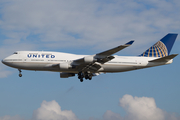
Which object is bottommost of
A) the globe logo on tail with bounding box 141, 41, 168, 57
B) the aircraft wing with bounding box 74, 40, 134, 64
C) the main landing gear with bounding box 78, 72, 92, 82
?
the main landing gear with bounding box 78, 72, 92, 82

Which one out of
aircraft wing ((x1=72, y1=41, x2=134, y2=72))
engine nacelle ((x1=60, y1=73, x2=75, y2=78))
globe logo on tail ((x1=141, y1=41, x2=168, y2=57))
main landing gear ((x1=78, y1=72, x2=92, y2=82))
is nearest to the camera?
aircraft wing ((x1=72, y1=41, x2=134, y2=72))

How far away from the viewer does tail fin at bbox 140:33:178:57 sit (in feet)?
154

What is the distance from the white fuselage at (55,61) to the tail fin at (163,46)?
11.4 feet

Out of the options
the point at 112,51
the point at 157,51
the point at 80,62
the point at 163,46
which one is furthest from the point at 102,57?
the point at 163,46

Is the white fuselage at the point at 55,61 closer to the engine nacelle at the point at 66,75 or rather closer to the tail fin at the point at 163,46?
the tail fin at the point at 163,46

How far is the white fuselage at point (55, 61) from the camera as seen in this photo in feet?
135

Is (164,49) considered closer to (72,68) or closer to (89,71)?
(89,71)

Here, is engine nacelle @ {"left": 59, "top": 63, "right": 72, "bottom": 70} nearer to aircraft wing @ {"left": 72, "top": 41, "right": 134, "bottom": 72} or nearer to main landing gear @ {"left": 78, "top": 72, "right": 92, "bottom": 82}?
aircraft wing @ {"left": 72, "top": 41, "right": 134, "bottom": 72}

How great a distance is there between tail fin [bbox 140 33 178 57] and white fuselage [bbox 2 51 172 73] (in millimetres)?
3482

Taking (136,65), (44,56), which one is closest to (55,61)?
(44,56)

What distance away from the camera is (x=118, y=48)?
3656 centimetres

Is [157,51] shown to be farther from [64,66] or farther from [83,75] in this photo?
[64,66]

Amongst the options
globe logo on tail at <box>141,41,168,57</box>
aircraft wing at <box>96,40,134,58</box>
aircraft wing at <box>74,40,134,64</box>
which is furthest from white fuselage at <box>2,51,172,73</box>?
aircraft wing at <box>96,40,134,58</box>

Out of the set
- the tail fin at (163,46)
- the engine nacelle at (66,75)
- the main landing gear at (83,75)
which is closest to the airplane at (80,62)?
the main landing gear at (83,75)
